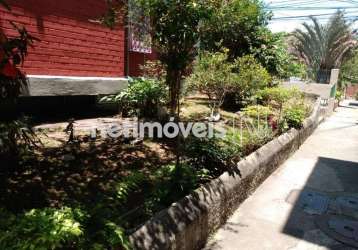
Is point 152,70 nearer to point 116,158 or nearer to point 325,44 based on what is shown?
point 116,158

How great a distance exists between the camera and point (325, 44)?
2958 cm

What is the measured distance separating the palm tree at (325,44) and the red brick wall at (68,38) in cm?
2360

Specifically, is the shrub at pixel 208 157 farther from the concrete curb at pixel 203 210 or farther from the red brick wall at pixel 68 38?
the red brick wall at pixel 68 38

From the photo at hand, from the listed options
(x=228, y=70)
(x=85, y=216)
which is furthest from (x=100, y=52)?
(x=85, y=216)

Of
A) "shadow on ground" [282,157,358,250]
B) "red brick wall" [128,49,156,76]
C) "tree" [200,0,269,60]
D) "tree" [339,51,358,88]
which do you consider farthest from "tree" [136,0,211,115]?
"tree" [339,51,358,88]

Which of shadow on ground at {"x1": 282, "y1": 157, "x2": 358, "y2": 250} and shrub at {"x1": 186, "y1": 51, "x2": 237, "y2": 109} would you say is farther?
shrub at {"x1": 186, "y1": 51, "x2": 237, "y2": 109}

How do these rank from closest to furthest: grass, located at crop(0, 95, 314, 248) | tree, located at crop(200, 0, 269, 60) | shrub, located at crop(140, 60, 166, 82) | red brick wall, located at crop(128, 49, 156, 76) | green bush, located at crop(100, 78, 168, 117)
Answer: grass, located at crop(0, 95, 314, 248)
green bush, located at crop(100, 78, 168, 117)
shrub, located at crop(140, 60, 166, 82)
red brick wall, located at crop(128, 49, 156, 76)
tree, located at crop(200, 0, 269, 60)

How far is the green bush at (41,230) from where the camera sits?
2529mm

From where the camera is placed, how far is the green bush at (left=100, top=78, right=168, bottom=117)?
340 inches

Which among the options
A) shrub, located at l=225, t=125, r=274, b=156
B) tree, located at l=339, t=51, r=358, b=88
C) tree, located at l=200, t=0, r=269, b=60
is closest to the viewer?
shrub, located at l=225, t=125, r=274, b=156

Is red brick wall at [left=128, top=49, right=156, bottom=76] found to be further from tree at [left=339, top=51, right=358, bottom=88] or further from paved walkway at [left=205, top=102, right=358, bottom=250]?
tree at [left=339, top=51, right=358, bottom=88]

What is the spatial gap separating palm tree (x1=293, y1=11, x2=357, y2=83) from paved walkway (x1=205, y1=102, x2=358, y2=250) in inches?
843

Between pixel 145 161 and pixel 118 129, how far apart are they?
5.82ft

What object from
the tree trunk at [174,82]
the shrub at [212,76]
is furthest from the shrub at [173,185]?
the shrub at [212,76]
